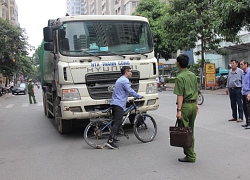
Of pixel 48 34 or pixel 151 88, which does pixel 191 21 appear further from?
pixel 48 34

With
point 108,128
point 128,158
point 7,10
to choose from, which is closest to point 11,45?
point 108,128

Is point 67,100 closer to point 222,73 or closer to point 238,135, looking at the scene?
point 238,135

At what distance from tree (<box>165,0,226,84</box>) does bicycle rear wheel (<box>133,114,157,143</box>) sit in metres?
18.0

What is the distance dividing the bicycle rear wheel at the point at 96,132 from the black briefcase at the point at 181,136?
6.53 ft

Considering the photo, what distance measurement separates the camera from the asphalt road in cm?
477

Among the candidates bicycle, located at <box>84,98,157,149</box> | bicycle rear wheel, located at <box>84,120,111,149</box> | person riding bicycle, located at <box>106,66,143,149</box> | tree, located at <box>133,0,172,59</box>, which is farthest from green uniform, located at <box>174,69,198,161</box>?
tree, located at <box>133,0,172,59</box>

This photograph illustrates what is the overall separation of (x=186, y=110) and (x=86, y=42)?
3.32m

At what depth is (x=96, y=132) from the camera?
22.1 feet

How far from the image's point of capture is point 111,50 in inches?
298

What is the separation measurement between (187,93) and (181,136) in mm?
717

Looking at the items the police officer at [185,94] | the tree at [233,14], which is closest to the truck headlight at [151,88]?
the police officer at [185,94]

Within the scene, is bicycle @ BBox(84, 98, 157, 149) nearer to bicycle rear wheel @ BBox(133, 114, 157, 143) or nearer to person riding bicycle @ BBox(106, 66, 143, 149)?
bicycle rear wheel @ BBox(133, 114, 157, 143)

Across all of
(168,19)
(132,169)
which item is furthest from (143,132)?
(168,19)

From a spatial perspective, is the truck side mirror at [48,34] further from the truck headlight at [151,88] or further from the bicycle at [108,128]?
the truck headlight at [151,88]
